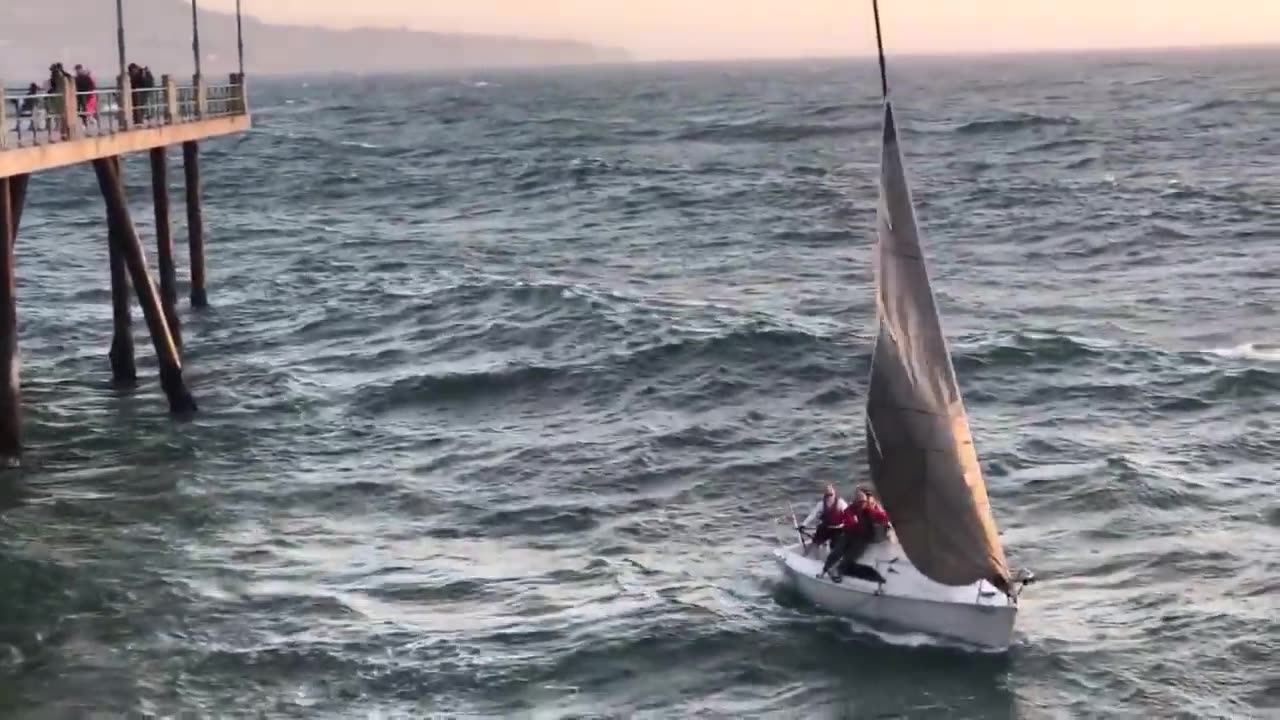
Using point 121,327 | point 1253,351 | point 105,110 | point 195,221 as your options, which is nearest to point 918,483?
point 105,110

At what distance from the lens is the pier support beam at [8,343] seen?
25.3m

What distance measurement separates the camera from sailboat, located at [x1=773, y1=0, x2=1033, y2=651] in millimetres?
19203

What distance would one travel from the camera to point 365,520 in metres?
25.4

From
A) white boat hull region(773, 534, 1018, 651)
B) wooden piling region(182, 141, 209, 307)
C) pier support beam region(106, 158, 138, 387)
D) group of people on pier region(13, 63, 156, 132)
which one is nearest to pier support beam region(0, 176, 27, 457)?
group of people on pier region(13, 63, 156, 132)

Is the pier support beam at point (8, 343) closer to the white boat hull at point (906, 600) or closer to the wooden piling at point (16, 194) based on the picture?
the wooden piling at point (16, 194)

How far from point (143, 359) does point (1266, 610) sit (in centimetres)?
2336

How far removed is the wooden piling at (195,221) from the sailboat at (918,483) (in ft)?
72.4

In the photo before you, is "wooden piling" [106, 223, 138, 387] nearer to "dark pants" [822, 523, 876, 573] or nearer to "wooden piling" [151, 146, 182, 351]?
"wooden piling" [151, 146, 182, 351]

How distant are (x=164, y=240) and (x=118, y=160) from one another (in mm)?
5886

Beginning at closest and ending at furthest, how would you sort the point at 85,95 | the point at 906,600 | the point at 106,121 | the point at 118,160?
the point at 906,600 < the point at 85,95 < the point at 106,121 < the point at 118,160

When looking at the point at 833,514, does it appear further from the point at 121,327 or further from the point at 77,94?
the point at 121,327

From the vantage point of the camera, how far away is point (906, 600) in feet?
67.3

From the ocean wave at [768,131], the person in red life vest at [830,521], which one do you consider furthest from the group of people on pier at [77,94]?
the ocean wave at [768,131]

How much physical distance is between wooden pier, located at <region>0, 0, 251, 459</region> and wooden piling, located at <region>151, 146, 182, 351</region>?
0.09 ft
